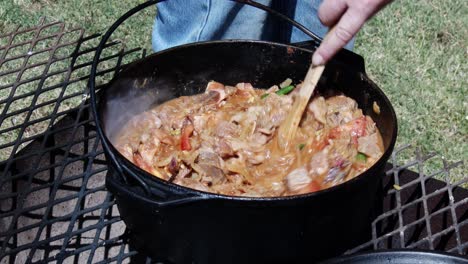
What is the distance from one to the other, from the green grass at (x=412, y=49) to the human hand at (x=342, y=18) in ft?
4.94

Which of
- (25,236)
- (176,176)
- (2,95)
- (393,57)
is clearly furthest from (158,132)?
(393,57)

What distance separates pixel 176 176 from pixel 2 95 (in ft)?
6.19

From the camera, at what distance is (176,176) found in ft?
6.19

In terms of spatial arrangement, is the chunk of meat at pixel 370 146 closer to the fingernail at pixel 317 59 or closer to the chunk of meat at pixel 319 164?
the chunk of meat at pixel 319 164

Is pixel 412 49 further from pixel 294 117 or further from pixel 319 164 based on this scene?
pixel 319 164

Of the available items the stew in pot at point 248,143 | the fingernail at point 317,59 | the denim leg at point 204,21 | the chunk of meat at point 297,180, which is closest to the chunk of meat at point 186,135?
the stew in pot at point 248,143

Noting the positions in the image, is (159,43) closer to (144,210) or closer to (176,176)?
(176,176)

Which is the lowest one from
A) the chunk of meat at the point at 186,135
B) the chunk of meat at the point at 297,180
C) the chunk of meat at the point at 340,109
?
the chunk of meat at the point at 186,135

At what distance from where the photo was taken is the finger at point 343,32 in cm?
168

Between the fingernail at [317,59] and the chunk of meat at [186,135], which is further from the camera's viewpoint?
the chunk of meat at [186,135]

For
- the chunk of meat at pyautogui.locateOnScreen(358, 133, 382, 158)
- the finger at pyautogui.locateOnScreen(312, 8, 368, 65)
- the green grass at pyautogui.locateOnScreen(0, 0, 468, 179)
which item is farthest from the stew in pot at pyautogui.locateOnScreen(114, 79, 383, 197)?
the green grass at pyautogui.locateOnScreen(0, 0, 468, 179)

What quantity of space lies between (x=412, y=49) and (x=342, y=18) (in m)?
2.33

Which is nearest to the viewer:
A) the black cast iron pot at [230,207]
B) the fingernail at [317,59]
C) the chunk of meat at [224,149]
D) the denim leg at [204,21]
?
the black cast iron pot at [230,207]

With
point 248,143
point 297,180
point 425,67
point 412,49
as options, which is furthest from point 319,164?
point 412,49
